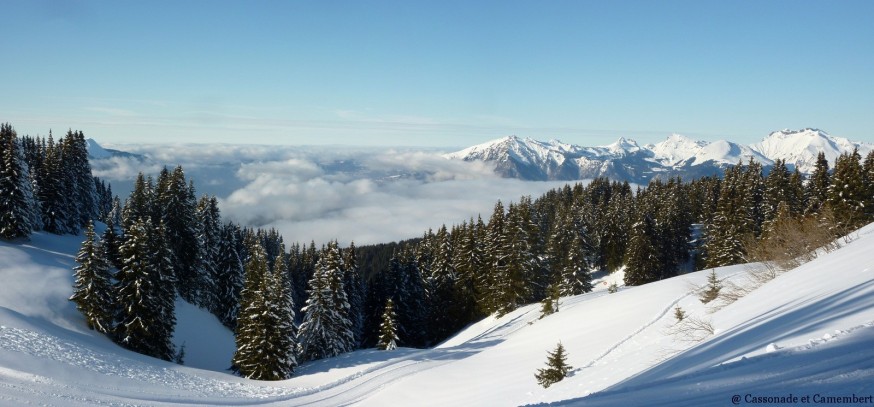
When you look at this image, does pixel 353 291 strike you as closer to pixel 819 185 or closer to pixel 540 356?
pixel 540 356

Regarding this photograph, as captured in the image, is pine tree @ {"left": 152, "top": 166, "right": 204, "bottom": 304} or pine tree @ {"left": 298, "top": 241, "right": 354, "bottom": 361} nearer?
pine tree @ {"left": 298, "top": 241, "right": 354, "bottom": 361}

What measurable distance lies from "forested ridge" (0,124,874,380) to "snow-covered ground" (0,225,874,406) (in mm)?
2922

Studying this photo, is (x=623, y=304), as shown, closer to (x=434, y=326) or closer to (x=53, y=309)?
(x=434, y=326)

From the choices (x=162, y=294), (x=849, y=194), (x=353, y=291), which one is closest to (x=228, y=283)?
(x=353, y=291)

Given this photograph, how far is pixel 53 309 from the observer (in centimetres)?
3256

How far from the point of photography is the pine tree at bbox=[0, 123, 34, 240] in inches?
1619

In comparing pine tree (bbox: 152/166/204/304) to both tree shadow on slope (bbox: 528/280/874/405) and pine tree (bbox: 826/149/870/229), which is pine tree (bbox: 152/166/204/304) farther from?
pine tree (bbox: 826/149/870/229)

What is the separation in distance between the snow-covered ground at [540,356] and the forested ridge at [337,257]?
2922 millimetres

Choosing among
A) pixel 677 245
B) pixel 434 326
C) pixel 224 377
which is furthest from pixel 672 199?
pixel 224 377

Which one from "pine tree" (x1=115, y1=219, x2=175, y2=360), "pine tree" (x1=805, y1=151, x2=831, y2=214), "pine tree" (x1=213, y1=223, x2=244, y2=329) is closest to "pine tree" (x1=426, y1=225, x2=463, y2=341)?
"pine tree" (x1=213, y1=223, x2=244, y2=329)

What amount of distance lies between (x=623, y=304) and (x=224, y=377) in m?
26.5

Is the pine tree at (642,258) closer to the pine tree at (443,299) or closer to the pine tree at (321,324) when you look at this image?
the pine tree at (443,299)

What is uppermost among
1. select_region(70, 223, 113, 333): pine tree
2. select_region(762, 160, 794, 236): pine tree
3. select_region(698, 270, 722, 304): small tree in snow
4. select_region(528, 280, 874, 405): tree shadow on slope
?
select_region(762, 160, 794, 236): pine tree

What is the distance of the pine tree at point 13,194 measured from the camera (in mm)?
41125
